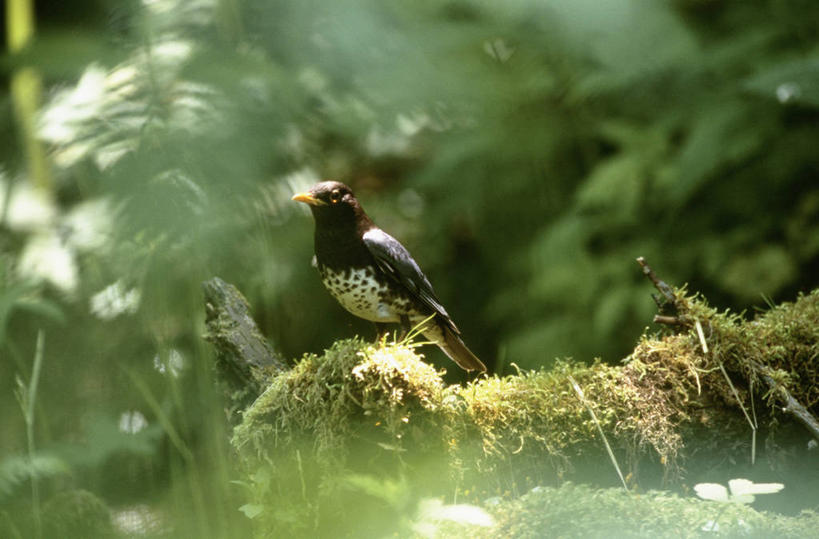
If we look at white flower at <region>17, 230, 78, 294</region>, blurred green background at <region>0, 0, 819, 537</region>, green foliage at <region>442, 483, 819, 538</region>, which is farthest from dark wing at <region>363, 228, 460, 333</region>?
white flower at <region>17, 230, 78, 294</region>

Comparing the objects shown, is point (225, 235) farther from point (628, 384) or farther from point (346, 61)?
point (628, 384)

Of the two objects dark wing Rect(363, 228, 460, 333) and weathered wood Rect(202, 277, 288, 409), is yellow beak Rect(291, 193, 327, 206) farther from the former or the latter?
weathered wood Rect(202, 277, 288, 409)

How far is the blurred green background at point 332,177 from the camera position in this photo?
164 cm

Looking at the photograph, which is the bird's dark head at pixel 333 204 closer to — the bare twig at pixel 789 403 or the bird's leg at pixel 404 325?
the bird's leg at pixel 404 325

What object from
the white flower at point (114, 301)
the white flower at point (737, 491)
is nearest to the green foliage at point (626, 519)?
the white flower at point (737, 491)

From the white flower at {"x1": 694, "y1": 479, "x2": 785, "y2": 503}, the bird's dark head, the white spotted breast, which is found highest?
the bird's dark head

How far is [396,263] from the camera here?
1.46 meters

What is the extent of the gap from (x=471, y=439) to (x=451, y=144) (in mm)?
1056

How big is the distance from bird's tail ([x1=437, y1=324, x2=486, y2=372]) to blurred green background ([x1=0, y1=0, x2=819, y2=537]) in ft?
0.55

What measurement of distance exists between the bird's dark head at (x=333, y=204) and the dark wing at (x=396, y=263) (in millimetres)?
53

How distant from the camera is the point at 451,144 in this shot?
6.54 feet

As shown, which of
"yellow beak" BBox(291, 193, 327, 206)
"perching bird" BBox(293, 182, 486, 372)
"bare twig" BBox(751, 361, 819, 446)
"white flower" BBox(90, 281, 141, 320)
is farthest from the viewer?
"white flower" BBox(90, 281, 141, 320)

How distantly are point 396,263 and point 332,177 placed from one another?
0.76 meters

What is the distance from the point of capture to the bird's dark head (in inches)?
A: 54.3
